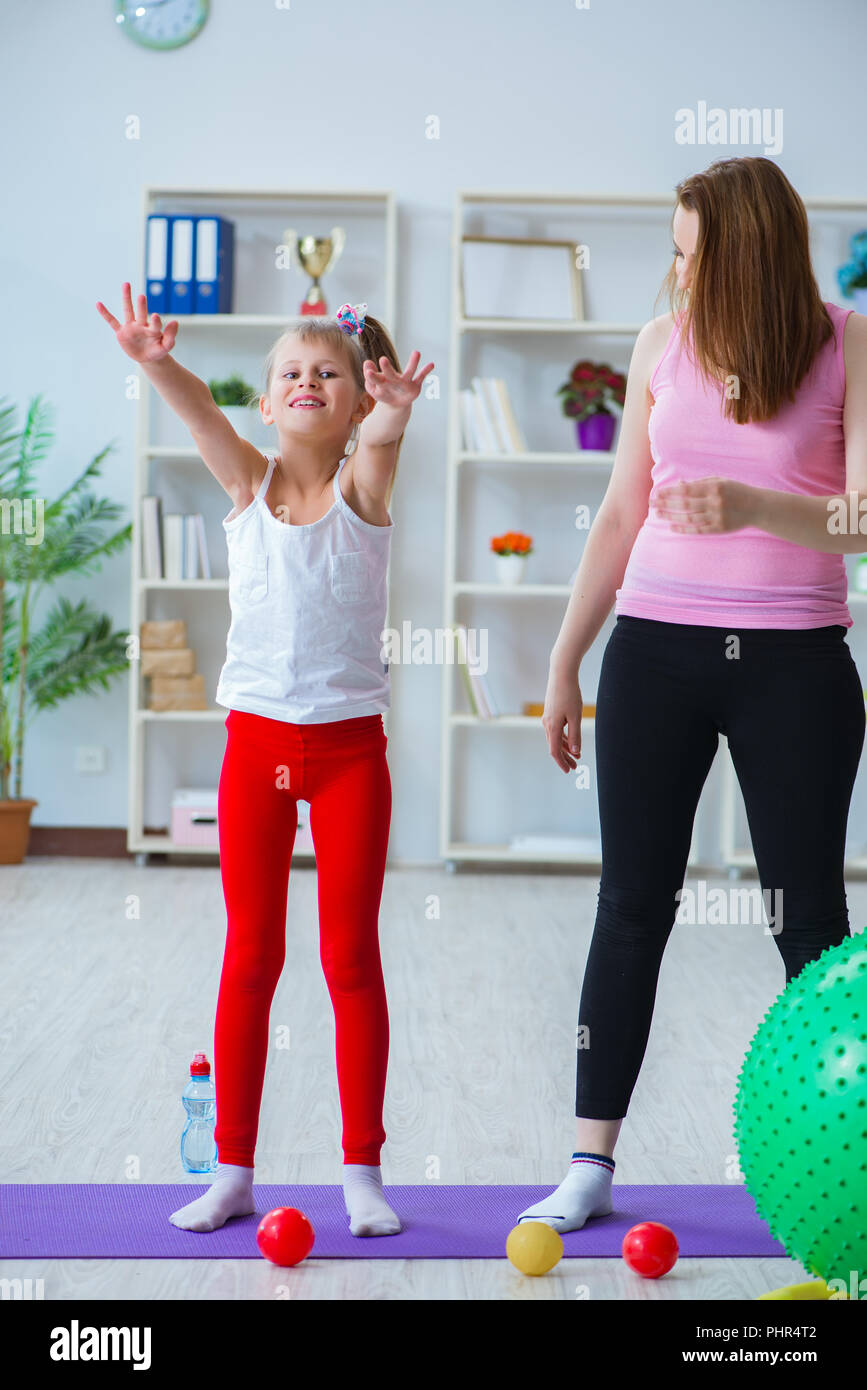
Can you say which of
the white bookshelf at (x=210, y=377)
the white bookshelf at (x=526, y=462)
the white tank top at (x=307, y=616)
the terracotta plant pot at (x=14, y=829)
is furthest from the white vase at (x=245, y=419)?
the white tank top at (x=307, y=616)

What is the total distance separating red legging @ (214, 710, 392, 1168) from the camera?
166 cm

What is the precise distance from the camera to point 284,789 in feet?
5.48

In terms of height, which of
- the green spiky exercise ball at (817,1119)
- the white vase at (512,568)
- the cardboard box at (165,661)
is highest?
the white vase at (512,568)

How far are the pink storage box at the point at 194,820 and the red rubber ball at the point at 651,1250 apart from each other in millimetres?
2960

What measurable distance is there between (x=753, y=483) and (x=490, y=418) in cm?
291

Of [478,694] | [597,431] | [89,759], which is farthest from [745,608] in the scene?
[89,759]

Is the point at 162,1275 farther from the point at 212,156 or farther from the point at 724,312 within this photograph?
the point at 212,156

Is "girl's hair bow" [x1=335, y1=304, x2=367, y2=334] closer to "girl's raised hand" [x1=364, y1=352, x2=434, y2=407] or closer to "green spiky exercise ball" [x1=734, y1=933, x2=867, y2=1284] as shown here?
"girl's raised hand" [x1=364, y1=352, x2=434, y2=407]

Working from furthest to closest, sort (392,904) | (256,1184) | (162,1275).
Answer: (392,904), (256,1184), (162,1275)

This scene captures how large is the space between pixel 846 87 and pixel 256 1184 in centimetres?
408

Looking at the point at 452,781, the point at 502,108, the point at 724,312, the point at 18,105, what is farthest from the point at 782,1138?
the point at 18,105

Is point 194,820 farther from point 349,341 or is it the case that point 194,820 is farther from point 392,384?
point 392,384

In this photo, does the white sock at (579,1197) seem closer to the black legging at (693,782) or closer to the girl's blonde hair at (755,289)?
the black legging at (693,782)

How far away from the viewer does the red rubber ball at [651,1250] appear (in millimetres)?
1518
